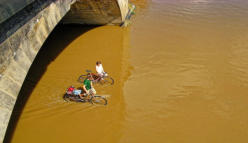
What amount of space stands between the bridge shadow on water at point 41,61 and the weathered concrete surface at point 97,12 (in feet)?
A: 2.21

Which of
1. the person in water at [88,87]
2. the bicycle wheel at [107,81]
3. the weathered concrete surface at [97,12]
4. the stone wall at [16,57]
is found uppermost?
the weathered concrete surface at [97,12]

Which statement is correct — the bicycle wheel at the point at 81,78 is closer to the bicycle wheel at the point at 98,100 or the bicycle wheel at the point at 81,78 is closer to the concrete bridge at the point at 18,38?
the bicycle wheel at the point at 98,100

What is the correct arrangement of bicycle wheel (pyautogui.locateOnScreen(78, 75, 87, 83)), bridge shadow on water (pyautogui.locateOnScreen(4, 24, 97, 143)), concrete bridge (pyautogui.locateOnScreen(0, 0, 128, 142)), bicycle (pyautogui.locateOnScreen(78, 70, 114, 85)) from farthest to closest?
bicycle wheel (pyautogui.locateOnScreen(78, 75, 87, 83))
bicycle (pyautogui.locateOnScreen(78, 70, 114, 85))
bridge shadow on water (pyautogui.locateOnScreen(4, 24, 97, 143))
concrete bridge (pyautogui.locateOnScreen(0, 0, 128, 142))

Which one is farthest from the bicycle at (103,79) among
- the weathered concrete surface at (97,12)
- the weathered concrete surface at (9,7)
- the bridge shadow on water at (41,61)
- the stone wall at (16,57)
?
the weathered concrete surface at (97,12)

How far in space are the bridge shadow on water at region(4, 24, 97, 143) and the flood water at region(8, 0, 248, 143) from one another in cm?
6

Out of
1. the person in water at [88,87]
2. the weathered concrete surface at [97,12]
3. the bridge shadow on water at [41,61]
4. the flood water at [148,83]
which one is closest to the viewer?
the flood water at [148,83]

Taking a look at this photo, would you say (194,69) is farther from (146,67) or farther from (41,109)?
(41,109)

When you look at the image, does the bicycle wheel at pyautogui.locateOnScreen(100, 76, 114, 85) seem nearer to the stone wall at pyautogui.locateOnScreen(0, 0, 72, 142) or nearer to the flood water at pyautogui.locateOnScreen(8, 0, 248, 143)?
the flood water at pyautogui.locateOnScreen(8, 0, 248, 143)

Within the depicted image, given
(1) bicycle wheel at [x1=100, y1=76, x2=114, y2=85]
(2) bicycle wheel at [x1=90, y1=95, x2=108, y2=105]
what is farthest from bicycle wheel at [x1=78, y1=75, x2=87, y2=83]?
(2) bicycle wheel at [x1=90, y1=95, x2=108, y2=105]

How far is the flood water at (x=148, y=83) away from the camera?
7.19 meters

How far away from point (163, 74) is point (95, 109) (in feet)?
13.7

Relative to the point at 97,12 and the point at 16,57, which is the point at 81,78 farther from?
the point at 97,12

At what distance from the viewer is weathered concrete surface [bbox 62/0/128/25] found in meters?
12.6

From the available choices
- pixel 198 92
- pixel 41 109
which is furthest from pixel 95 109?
pixel 198 92
